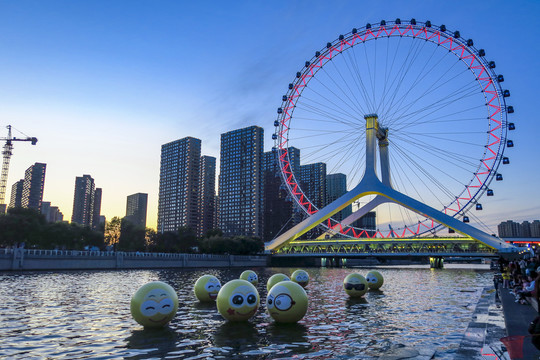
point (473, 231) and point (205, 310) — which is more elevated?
point (473, 231)

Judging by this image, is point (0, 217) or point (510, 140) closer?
point (510, 140)

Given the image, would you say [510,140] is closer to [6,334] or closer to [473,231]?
[473,231]

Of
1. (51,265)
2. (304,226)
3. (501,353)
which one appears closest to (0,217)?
(51,265)

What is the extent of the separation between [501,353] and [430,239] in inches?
4283

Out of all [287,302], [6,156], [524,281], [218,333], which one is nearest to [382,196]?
[524,281]

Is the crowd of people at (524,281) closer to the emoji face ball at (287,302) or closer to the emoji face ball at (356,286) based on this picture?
the emoji face ball at (287,302)

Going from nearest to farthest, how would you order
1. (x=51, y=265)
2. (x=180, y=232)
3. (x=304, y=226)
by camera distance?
1. (x=51, y=265)
2. (x=304, y=226)
3. (x=180, y=232)

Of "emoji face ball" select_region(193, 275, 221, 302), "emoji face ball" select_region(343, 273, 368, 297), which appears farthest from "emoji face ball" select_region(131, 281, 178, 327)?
"emoji face ball" select_region(343, 273, 368, 297)

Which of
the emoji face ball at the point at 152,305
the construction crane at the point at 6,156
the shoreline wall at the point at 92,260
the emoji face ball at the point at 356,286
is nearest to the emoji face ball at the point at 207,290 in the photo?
the emoji face ball at the point at 152,305

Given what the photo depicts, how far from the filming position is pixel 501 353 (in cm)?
1109

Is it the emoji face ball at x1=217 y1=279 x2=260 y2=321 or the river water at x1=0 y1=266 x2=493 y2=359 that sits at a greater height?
the emoji face ball at x1=217 y1=279 x2=260 y2=321

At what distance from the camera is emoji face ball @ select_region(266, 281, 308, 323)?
16453 millimetres

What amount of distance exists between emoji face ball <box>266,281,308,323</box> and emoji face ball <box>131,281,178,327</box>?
3.92 m

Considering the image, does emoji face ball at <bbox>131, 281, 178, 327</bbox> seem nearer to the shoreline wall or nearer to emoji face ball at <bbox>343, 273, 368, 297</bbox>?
emoji face ball at <bbox>343, 273, 368, 297</bbox>
